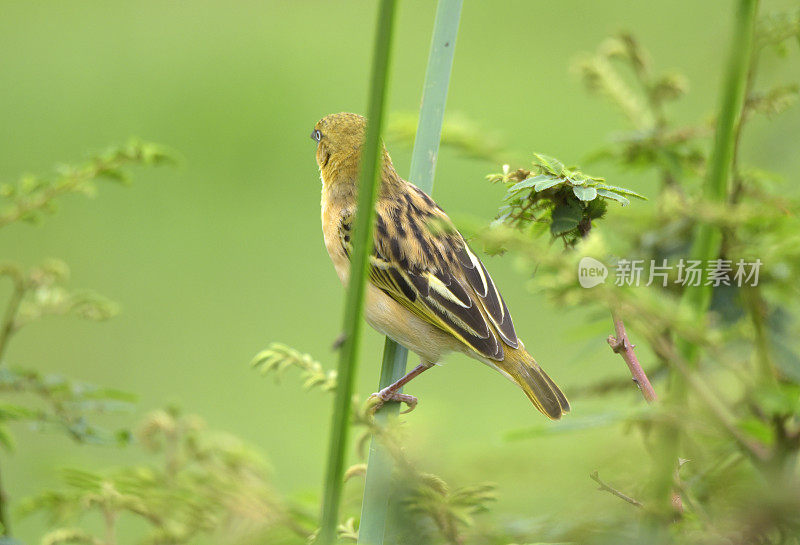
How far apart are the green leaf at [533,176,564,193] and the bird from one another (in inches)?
37.9

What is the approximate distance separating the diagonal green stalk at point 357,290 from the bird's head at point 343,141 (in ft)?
5.00

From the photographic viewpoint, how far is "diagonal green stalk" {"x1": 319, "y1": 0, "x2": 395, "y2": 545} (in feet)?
2.10

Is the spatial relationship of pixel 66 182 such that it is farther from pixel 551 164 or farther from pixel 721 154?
pixel 721 154

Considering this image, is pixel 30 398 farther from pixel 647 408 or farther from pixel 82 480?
pixel 647 408

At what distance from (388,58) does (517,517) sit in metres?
0.71

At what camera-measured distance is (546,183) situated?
0.97 metres

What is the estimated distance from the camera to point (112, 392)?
127cm

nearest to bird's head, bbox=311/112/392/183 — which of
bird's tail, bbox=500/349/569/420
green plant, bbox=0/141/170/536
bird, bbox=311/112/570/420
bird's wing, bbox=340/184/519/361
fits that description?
bird, bbox=311/112/570/420

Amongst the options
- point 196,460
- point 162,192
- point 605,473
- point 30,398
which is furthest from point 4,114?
point 605,473

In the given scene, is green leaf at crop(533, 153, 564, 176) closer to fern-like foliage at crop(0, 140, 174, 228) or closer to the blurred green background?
fern-like foliage at crop(0, 140, 174, 228)

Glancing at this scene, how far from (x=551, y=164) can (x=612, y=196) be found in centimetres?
8

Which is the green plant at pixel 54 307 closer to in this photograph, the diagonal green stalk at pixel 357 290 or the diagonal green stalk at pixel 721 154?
the diagonal green stalk at pixel 357 290

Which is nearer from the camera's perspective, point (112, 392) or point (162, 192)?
point (112, 392)

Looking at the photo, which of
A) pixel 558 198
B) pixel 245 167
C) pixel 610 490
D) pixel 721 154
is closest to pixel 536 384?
pixel 558 198
